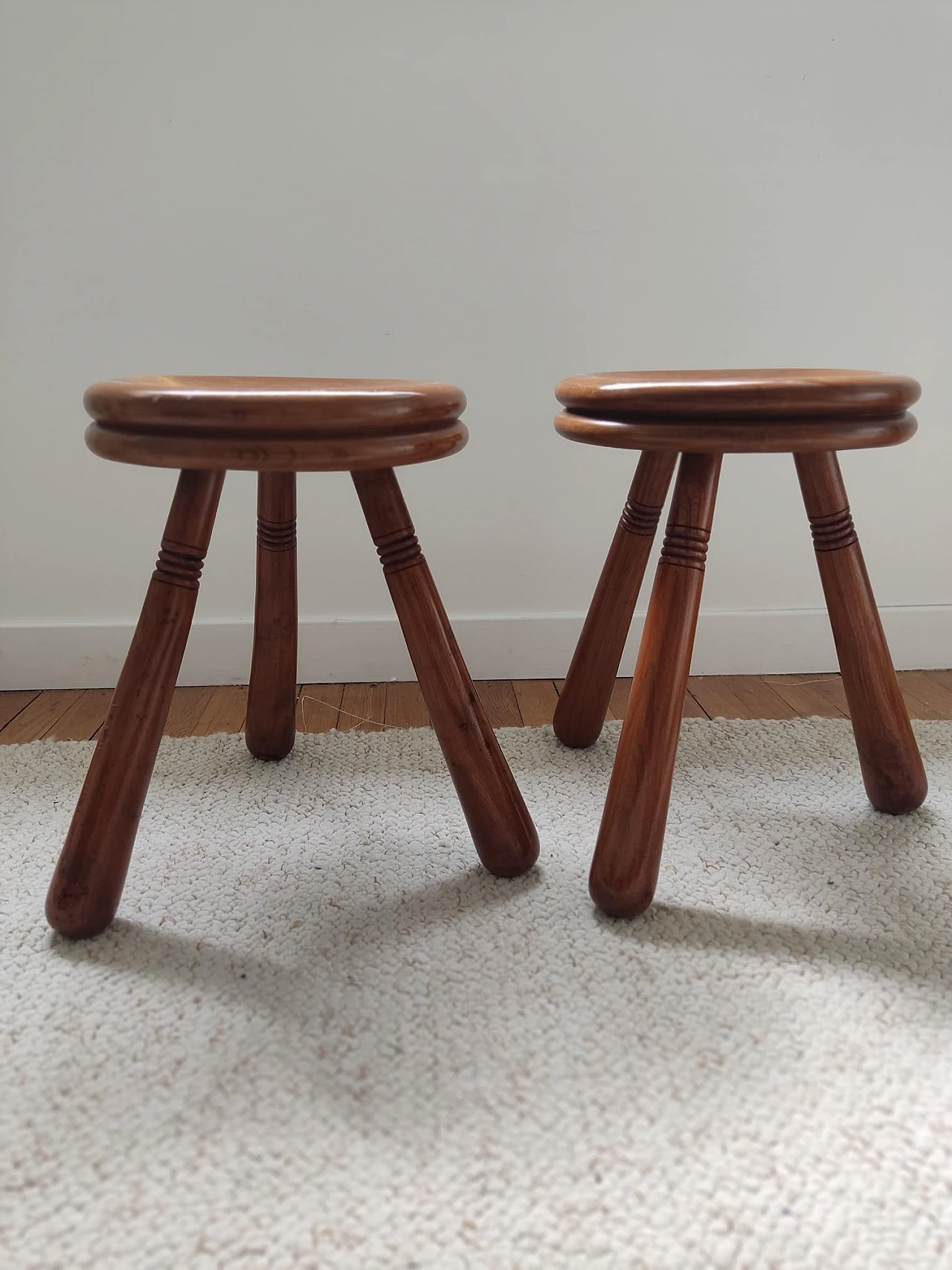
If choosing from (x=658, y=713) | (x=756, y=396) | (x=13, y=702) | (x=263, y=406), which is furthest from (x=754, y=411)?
(x=13, y=702)

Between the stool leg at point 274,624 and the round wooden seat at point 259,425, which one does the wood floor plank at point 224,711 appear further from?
the round wooden seat at point 259,425

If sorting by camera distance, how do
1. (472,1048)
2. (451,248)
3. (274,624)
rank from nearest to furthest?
(472,1048)
(274,624)
(451,248)

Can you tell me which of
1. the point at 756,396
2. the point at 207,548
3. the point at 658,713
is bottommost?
the point at 658,713

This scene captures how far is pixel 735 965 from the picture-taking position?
2.18ft

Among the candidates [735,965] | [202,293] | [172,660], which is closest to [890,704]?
[735,965]

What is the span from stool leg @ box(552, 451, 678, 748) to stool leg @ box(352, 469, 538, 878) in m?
0.26

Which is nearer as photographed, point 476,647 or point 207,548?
point 207,548

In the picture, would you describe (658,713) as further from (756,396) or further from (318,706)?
(318,706)

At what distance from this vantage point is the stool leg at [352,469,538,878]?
2.34 feet

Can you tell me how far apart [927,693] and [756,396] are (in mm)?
768

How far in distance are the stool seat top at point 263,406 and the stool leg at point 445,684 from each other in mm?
74

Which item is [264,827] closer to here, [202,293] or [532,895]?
[532,895]

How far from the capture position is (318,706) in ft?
3.96

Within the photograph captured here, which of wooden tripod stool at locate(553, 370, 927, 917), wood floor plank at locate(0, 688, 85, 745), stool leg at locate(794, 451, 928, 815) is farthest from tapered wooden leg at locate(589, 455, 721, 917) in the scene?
wood floor plank at locate(0, 688, 85, 745)
